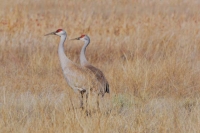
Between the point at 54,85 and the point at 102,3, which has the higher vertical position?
the point at 102,3

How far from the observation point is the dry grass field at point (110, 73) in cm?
550

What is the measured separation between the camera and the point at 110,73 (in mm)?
9031

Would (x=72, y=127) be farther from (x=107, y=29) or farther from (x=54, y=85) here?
(x=107, y=29)

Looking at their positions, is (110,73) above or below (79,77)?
below

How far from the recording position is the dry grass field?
5.50 metres

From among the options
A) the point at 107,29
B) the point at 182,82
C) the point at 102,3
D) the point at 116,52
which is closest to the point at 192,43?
the point at 116,52

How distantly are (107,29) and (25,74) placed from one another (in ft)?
14.5

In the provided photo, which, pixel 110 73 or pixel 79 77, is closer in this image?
pixel 79 77

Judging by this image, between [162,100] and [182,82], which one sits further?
[182,82]

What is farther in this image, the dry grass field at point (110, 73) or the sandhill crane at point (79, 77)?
the sandhill crane at point (79, 77)

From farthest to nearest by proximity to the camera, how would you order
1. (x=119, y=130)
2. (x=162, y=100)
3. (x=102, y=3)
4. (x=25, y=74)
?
(x=102, y=3), (x=25, y=74), (x=162, y=100), (x=119, y=130)

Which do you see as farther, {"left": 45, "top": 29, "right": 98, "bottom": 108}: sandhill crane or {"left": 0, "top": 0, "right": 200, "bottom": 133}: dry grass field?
{"left": 45, "top": 29, "right": 98, "bottom": 108}: sandhill crane

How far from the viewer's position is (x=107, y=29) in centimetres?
1380

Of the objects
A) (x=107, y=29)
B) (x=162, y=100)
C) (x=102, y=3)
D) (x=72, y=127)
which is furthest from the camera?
(x=102, y=3)
